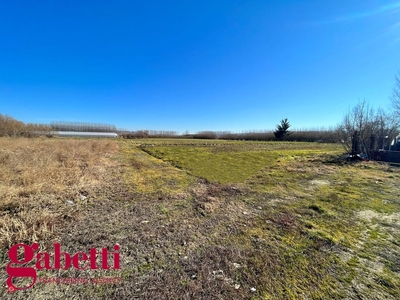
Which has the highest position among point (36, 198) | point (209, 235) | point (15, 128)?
point (15, 128)

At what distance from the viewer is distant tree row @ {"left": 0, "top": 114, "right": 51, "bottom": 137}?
20.8 metres

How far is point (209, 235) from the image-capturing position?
110 inches

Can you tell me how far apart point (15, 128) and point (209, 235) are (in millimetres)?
30798

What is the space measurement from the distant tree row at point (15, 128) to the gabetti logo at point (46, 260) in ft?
83.3

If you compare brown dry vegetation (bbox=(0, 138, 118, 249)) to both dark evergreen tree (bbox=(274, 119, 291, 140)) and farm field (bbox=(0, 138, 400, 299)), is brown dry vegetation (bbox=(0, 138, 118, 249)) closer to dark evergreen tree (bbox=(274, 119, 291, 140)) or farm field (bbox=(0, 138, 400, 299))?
farm field (bbox=(0, 138, 400, 299))

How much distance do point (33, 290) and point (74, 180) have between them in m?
3.60

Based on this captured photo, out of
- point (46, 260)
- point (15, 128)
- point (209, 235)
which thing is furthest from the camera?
point (15, 128)

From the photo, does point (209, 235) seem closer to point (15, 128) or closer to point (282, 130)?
point (15, 128)

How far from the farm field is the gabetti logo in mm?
78

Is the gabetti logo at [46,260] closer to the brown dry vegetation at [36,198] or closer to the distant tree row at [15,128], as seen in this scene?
the brown dry vegetation at [36,198]

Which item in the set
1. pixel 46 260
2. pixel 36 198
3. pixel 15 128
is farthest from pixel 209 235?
pixel 15 128

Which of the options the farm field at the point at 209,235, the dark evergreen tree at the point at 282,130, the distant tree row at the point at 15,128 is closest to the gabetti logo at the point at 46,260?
the farm field at the point at 209,235

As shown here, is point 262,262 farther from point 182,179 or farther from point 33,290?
point 182,179

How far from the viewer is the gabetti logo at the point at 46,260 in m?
1.94
